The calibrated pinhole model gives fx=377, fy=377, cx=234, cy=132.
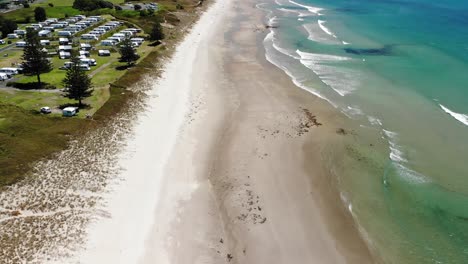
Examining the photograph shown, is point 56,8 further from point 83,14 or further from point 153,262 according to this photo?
point 153,262

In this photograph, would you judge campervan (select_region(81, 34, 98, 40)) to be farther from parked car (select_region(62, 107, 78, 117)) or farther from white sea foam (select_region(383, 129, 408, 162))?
white sea foam (select_region(383, 129, 408, 162))

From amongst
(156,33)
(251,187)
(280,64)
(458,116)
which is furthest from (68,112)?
(458,116)

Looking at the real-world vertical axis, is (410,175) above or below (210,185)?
above

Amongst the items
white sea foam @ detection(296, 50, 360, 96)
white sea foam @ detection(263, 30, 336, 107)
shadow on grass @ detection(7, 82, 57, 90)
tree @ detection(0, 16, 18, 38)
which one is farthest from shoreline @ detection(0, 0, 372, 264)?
tree @ detection(0, 16, 18, 38)

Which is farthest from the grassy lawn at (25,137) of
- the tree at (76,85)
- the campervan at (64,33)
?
the campervan at (64,33)

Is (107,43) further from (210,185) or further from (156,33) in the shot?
(210,185)
